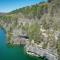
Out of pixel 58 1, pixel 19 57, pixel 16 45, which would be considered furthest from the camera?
pixel 16 45

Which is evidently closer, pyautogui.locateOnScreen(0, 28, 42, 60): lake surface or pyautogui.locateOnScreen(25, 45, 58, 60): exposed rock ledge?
pyautogui.locateOnScreen(25, 45, 58, 60): exposed rock ledge

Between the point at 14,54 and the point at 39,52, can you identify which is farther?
the point at 14,54

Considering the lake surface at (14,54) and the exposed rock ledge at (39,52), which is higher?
the exposed rock ledge at (39,52)

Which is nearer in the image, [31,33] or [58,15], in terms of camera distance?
[58,15]

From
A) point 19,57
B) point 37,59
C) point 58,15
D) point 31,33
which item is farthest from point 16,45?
point 58,15

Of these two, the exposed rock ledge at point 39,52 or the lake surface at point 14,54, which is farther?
the lake surface at point 14,54

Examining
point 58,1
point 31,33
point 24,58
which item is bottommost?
point 24,58

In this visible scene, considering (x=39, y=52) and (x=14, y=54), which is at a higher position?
(x=39, y=52)

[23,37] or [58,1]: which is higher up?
[58,1]

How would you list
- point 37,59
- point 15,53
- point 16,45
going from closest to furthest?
point 37,59, point 15,53, point 16,45

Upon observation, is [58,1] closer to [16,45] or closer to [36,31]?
[36,31]

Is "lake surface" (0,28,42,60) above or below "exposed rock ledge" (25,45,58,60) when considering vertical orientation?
below
